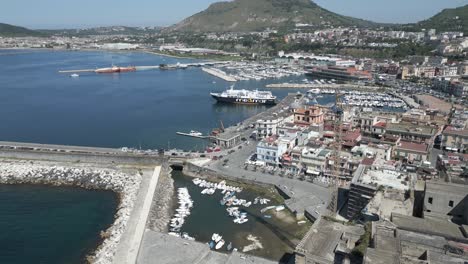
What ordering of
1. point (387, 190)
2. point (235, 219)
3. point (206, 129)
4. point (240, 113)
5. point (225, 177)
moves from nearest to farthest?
point (387, 190)
point (235, 219)
point (225, 177)
point (206, 129)
point (240, 113)

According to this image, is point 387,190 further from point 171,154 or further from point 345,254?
point 171,154

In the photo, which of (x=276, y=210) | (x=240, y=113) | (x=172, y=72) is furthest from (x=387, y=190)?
(x=172, y=72)

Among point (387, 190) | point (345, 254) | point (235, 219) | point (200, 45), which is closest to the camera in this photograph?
point (345, 254)

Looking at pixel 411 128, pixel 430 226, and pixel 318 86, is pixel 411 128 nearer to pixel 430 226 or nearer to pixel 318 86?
pixel 430 226

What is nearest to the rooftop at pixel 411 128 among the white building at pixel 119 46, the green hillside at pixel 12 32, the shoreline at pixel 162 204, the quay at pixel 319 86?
the shoreline at pixel 162 204

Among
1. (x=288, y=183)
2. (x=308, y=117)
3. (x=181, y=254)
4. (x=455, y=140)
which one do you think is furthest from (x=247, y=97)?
(x=181, y=254)

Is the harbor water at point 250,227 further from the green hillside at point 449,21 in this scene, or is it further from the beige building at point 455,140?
the green hillside at point 449,21
